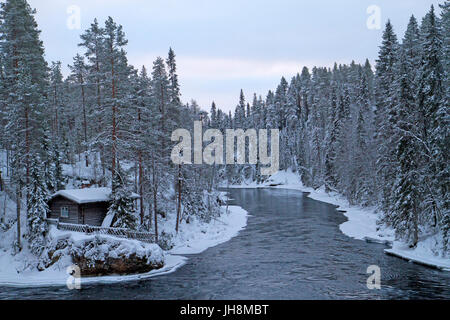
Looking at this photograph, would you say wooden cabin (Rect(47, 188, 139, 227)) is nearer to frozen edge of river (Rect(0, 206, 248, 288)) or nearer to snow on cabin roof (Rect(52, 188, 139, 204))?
snow on cabin roof (Rect(52, 188, 139, 204))

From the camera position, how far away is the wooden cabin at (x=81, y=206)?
3086cm

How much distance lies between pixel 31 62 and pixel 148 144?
17587 mm

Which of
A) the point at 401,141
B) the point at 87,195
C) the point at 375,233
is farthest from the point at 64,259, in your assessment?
the point at 375,233

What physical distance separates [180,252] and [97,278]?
9693 mm

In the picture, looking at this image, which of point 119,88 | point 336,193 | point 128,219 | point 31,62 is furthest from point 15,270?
point 336,193

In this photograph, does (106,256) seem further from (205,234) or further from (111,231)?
(205,234)

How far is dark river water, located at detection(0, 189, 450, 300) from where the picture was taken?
813 inches

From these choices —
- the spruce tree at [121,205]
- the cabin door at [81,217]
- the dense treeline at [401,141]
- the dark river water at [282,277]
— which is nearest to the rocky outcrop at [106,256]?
the dark river water at [282,277]

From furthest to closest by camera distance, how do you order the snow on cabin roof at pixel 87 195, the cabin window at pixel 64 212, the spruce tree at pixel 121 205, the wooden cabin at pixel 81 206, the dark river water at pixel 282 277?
the cabin window at pixel 64 212 < the wooden cabin at pixel 81 206 < the snow on cabin roof at pixel 87 195 < the spruce tree at pixel 121 205 < the dark river water at pixel 282 277

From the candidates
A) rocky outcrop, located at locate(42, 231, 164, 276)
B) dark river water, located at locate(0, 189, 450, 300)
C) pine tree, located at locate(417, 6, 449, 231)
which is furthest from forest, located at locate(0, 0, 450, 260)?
dark river water, located at locate(0, 189, 450, 300)

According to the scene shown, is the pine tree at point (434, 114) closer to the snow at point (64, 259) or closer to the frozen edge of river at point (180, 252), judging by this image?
the frozen edge of river at point (180, 252)

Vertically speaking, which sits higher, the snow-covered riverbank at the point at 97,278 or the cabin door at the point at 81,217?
the cabin door at the point at 81,217

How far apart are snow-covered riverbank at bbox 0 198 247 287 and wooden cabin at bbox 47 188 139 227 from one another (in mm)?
3656
